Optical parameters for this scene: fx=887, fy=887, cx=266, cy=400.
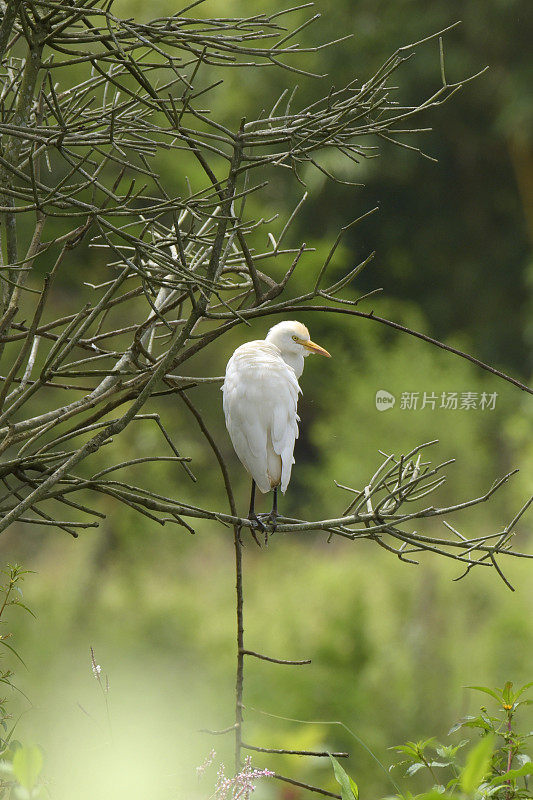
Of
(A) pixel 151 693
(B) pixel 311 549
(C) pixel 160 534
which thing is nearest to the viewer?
(A) pixel 151 693

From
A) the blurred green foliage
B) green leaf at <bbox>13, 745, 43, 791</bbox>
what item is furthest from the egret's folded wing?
the blurred green foliage

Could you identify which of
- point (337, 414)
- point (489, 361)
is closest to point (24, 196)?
point (337, 414)

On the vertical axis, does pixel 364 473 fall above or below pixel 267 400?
below

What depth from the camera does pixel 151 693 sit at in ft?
4.93

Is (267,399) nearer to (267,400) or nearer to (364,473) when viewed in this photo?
(267,400)

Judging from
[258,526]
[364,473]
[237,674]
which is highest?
[258,526]

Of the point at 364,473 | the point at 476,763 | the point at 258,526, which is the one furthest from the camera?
the point at 364,473

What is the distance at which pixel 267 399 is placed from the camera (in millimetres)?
638

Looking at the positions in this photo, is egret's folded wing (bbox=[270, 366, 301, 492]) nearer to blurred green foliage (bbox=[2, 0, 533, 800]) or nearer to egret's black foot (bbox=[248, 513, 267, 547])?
egret's black foot (bbox=[248, 513, 267, 547])

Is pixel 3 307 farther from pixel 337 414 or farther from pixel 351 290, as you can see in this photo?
pixel 351 290

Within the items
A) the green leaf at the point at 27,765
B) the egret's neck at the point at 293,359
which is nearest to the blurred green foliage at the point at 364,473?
the egret's neck at the point at 293,359

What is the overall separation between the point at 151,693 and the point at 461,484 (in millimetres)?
681

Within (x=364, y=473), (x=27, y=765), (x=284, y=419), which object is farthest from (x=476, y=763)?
(x=364, y=473)

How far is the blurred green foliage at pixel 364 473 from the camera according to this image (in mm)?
1613
